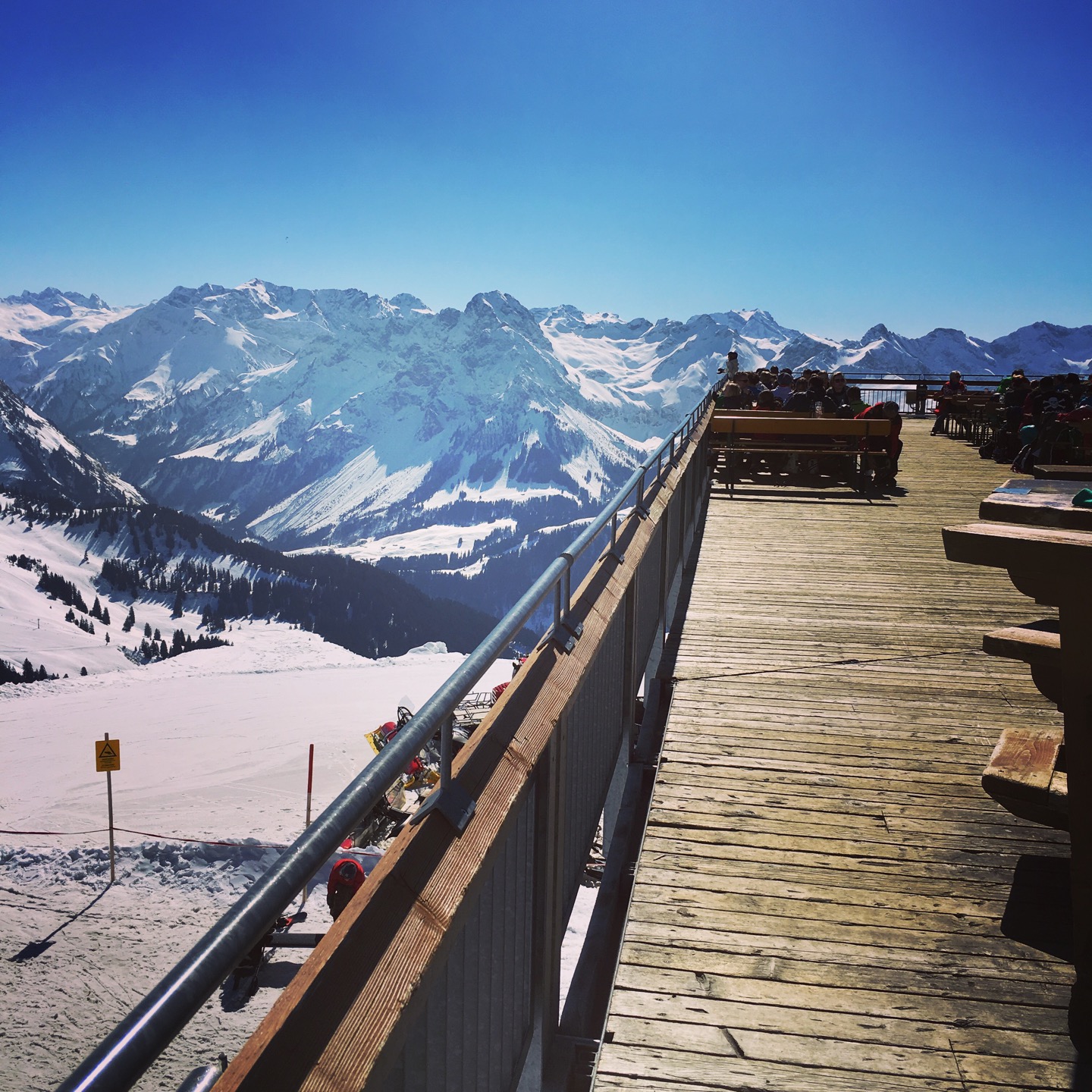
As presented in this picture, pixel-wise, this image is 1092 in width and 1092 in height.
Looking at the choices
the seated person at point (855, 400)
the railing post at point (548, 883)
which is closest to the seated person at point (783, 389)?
the seated person at point (855, 400)

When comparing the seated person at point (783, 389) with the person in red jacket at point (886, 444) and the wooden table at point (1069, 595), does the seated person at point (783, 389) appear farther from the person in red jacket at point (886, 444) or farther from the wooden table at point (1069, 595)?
the wooden table at point (1069, 595)

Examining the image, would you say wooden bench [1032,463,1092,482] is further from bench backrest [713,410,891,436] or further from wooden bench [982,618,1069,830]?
bench backrest [713,410,891,436]

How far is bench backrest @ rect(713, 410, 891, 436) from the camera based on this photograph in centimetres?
1323

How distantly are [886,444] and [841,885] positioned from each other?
11370mm

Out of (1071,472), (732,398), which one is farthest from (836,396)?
(1071,472)

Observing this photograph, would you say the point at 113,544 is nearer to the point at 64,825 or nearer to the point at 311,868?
the point at 64,825

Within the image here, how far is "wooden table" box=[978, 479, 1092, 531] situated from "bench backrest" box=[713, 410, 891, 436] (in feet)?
36.5

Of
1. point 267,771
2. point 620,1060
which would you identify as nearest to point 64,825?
point 267,771

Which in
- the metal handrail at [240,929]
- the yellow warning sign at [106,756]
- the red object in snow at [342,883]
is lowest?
the yellow warning sign at [106,756]

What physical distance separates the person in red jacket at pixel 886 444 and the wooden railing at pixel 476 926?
402 inches

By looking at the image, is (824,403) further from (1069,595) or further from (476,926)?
(476,926)

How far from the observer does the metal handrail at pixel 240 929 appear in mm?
1026

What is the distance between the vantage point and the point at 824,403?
15.4 meters

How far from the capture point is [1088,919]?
2.32 m
